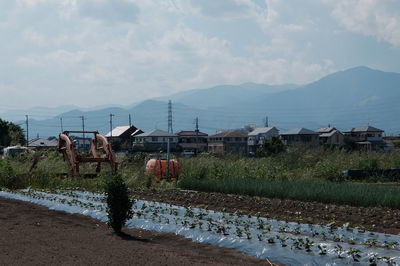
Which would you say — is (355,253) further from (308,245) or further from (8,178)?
(8,178)

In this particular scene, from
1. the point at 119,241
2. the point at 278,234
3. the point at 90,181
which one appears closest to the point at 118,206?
the point at 119,241

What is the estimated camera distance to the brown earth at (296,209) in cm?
938

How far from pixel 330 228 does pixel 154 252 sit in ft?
9.77

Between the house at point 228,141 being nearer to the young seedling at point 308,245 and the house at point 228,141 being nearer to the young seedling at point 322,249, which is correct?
the young seedling at point 308,245

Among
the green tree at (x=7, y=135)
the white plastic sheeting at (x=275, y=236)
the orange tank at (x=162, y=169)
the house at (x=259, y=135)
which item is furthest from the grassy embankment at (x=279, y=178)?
the house at (x=259, y=135)

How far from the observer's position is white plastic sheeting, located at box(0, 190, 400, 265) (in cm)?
637

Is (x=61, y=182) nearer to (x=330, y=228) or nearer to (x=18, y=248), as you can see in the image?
(x=18, y=248)

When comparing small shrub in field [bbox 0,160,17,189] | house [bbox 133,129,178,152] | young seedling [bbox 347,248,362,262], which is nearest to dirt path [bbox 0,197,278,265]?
young seedling [bbox 347,248,362,262]

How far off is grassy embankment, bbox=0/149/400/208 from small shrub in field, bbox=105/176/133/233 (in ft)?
11.6

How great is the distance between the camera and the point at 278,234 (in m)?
7.86

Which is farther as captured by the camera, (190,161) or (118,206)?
(190,161)

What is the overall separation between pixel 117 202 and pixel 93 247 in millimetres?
1388

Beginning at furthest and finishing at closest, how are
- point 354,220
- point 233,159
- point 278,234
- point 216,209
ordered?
point 233,159 < point 216,209 < point 354,220 < point 278,234

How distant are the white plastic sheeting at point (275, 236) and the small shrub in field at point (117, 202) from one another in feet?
2.46
